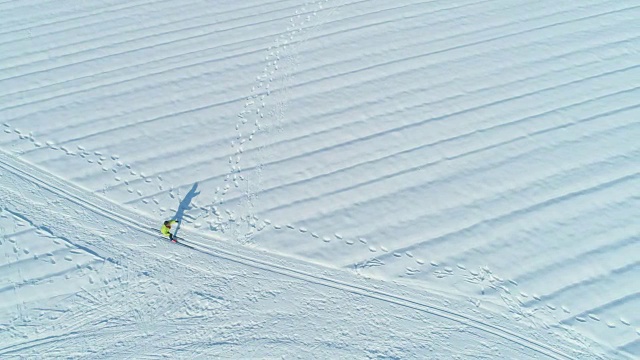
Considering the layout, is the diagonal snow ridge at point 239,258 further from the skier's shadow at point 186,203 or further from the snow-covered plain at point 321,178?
the skier's shadow at point 186,203

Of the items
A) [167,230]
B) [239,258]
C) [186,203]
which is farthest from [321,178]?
[167,230]

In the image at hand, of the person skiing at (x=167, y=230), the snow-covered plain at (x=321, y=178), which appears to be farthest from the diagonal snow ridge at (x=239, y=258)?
the person skiing at (x=167, y=230)

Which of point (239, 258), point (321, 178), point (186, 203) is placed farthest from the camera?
point (321, 178)

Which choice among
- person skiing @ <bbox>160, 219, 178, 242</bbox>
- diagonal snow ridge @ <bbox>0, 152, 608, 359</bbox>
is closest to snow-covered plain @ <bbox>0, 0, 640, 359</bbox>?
diagonal snow ridge @ <bbox>0, 152, 608, 359</bbox>

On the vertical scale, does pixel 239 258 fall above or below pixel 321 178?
below

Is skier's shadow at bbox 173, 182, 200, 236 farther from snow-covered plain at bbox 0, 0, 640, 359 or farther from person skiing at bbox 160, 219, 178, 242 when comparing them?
person skiing at bbox 160, 219, 178, 242

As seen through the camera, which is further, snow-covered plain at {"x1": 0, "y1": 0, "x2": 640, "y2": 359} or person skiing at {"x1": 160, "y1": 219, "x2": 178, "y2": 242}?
person skiing at {"x1": 160, "y1": 219, "x2": 178, "y2": 242}

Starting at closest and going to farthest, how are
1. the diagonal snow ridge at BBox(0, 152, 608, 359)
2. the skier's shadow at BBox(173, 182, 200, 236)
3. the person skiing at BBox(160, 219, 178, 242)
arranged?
the diagonal snow ridge at BBox(0, 152, 608, 359)
the person skiing at BBox(160, 219, 178, 242)
the skier's shadow at BBox(173, 182, 200, 236)

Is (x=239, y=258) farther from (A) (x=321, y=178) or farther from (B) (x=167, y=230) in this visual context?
(A) (x=321, y=178)
